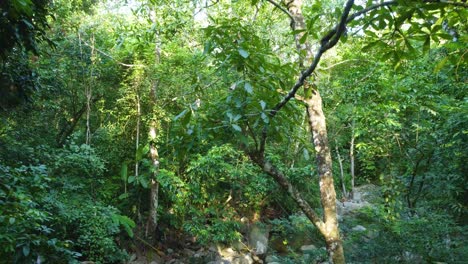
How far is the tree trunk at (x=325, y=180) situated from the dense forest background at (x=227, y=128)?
10 mm

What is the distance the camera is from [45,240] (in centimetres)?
220

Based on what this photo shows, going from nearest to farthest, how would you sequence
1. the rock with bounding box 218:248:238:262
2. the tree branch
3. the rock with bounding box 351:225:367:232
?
1. the tree branch
2. the rock with bounding box 351:225:367:232
3. the rock with bounding box 218:248:238:262

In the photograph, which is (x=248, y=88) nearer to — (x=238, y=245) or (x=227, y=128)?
(x=227, y=128)

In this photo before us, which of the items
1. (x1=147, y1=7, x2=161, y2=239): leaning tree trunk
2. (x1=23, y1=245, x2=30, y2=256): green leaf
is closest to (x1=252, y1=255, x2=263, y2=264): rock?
(x1=147, y1=7, x2=161, y2=239): leaning tree trunk

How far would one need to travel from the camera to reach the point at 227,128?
181 centimetres

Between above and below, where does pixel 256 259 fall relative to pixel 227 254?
below

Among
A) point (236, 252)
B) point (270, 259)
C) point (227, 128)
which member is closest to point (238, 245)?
point (236, 252)

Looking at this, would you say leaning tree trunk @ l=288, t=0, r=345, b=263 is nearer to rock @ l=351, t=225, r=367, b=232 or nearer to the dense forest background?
the dense forest background

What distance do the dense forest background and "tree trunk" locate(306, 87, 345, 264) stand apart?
10 mm

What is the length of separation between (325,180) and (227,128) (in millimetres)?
1000

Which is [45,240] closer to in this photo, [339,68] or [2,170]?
[2,170]

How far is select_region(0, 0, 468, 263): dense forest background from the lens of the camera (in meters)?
1.84

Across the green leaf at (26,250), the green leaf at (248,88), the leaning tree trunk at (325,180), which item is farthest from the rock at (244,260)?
the green leaf at (248,88)

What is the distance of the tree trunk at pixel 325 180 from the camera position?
2.33 m
